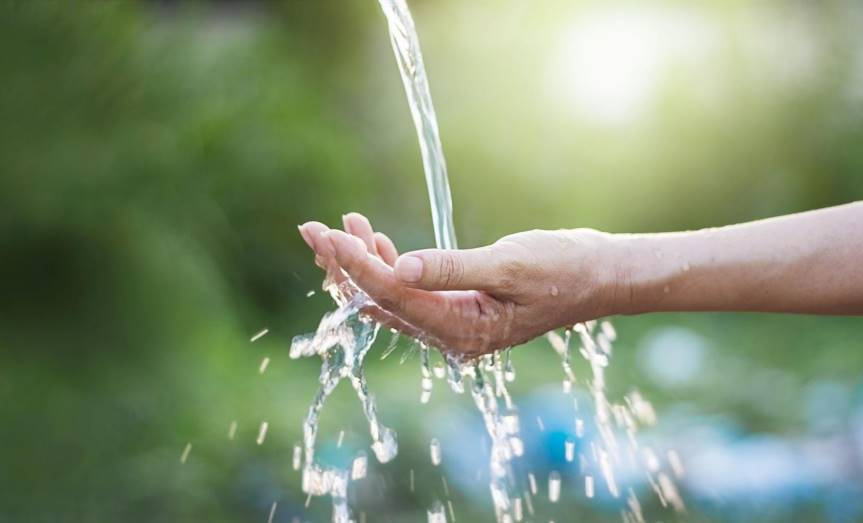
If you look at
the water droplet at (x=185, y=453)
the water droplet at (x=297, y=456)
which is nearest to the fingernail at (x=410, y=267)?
the water droplet at (x=297, y=456)

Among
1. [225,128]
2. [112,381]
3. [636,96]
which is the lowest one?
[112,381]

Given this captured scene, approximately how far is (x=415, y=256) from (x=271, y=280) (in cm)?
394

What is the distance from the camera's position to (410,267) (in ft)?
4.60

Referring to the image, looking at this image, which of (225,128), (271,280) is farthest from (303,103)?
(271,280)

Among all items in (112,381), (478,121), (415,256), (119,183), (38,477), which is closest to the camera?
(415,256)

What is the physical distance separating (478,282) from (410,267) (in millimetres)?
119

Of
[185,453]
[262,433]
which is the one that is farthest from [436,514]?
[185,453]

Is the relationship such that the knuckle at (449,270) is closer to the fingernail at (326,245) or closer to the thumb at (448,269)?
the thumb at (448,269)

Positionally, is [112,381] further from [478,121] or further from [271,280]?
[478,121]

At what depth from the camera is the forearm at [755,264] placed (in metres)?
1.63

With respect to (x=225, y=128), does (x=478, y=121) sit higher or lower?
higher

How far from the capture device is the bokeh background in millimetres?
3740

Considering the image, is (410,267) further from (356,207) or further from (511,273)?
(356,207)

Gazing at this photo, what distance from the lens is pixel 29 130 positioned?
13.6 feet
